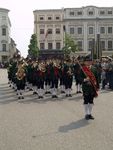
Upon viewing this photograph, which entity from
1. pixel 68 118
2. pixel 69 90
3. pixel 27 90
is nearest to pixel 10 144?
pixel 68 118

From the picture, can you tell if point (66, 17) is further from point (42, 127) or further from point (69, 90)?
point (42, 127)

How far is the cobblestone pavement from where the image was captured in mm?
9781

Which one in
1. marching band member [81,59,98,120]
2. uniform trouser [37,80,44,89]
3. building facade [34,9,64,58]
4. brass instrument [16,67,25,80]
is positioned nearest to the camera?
marching band member [81,59,98,120]

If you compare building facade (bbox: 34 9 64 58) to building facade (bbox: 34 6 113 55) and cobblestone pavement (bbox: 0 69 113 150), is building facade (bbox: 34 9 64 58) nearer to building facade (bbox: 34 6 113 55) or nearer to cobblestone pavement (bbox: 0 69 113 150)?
building facade (bbox: 34 6 113 55)

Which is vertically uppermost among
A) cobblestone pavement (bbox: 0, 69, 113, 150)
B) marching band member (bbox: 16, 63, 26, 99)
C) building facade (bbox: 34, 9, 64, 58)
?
building facade (bbox: 34, 9, 64, 58)

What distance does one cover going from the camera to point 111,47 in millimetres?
107625

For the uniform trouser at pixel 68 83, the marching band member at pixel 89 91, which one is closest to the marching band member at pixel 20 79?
the uniform trouser at pixel 68 83

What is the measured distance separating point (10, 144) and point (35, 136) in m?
1.00

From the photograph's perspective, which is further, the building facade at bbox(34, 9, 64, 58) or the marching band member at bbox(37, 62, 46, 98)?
the building facade at bbox(34, 9, 64, 58)

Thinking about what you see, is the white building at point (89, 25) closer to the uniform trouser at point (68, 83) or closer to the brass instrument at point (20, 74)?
the uniform trouser at point (68, 83)

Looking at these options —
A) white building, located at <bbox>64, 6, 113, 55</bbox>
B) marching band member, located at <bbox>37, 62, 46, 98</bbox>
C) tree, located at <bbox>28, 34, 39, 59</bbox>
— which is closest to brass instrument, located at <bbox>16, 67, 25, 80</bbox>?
marching band member, located at <bbox>37, 62, 46, 98</bbox>

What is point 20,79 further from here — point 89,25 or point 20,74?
point 89,25

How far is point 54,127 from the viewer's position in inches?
475

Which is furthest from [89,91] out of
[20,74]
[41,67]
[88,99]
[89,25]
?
[89,25]
